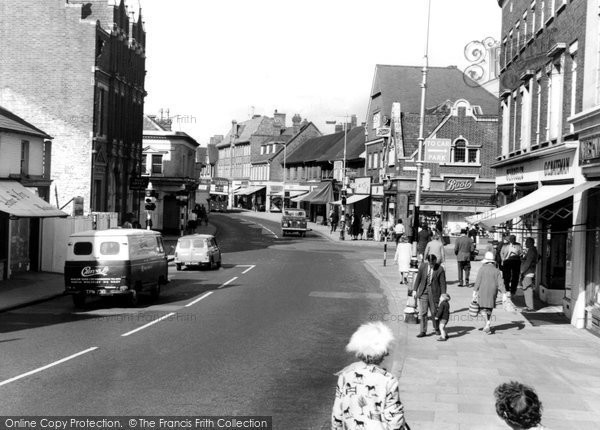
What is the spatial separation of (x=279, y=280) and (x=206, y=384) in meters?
17.0

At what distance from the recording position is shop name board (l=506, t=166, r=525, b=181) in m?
25.0

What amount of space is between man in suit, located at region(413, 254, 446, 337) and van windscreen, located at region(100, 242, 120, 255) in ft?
27.6

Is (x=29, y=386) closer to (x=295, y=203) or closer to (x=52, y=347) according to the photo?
(x=52, y=347)

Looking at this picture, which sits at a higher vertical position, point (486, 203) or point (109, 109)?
point (109, 109)

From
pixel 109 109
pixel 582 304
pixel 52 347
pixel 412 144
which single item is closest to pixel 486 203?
pixel 412 144

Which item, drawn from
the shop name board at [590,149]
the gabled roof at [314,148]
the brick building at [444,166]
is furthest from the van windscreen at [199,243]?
the gabled roof at [314,148]

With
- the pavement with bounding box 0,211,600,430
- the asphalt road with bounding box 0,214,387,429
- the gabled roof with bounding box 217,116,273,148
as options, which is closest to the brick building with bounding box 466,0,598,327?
the pavement with bounding box 0,211,600,430

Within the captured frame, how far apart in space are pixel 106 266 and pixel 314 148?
258 feet

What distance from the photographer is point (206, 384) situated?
1104 cm

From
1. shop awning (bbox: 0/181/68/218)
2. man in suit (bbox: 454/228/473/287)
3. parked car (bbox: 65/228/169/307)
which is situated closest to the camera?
parked car (bbox: 65/228/169/307)

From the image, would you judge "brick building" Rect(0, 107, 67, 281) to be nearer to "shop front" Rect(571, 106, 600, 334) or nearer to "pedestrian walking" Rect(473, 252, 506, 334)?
"pedestrian walking" Rect(473, 252, 506, 334)

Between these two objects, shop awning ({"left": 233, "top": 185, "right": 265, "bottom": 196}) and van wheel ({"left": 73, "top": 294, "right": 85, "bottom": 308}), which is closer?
van wheel ({"left": 73, "top": 294, "right": 85, "bottom": 308})

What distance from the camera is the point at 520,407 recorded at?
466 centimetres

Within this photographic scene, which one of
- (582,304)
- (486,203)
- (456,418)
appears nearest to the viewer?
(456,418)
